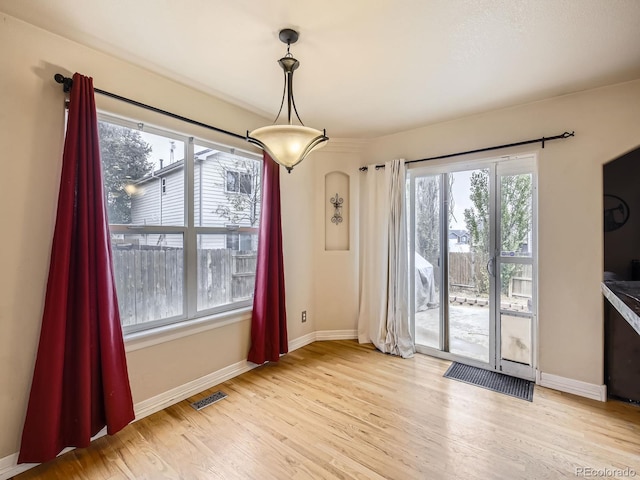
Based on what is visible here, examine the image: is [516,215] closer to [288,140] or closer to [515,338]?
[515,338]

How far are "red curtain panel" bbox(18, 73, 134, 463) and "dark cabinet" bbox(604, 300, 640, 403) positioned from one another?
3.78 m

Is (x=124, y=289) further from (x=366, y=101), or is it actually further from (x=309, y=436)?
(x=366, y=101)

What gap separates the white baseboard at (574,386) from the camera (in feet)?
8.05

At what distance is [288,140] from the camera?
5.73ft

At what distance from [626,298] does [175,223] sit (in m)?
3.22

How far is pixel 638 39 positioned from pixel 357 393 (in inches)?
125

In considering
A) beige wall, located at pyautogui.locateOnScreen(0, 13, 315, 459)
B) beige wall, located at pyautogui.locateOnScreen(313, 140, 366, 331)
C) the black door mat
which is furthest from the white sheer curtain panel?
beige wall, located at pyautogui.locateOnScreen(0, 13, 315, 459)

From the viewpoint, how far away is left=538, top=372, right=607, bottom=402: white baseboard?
2455 millimetres

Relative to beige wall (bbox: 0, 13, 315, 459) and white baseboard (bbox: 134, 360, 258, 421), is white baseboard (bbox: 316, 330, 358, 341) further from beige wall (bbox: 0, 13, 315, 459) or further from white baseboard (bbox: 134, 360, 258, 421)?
beige wall (bbox: 0, 13, 315, 459)

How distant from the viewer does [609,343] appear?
2.50 metres

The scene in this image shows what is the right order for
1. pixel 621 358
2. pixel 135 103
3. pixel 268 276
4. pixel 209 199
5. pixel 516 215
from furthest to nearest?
pixel 268 276 < pixel 516 215 < pixel 209 199 < pixel 621 358 < pixel 135 103

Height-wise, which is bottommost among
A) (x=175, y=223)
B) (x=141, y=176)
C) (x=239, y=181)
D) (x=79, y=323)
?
(x=79, y=323)

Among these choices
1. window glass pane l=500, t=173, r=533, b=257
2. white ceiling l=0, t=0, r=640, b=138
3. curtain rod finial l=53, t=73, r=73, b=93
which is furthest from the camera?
window glass pane l=500, t=173, r=533, b=257

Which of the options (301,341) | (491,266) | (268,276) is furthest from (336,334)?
(491,266)
